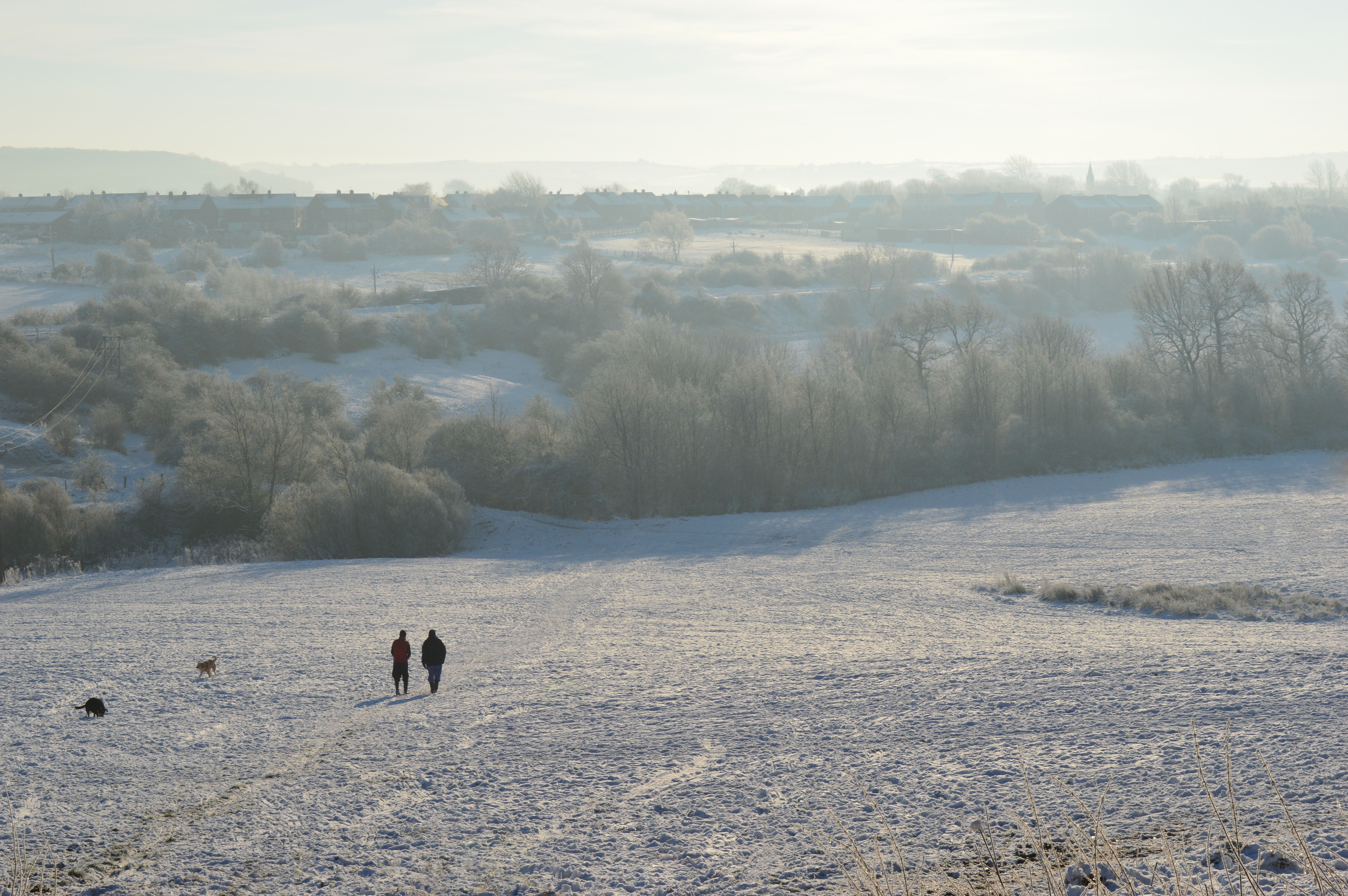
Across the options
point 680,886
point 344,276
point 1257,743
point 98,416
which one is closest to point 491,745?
point 680,886

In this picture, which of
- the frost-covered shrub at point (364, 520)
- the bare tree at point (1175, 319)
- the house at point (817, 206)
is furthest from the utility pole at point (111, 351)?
Result: the house at point (817, 206)

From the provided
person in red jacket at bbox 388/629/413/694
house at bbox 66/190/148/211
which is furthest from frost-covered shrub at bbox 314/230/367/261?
person in red jacket at bbox 388/629/413/694

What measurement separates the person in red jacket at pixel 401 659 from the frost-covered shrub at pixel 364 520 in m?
18.5

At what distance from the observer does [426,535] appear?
3288 cm

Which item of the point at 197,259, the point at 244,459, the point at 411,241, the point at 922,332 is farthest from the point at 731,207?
the point at 244,459

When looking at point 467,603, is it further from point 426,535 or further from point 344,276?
point 344,276

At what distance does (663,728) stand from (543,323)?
199ft

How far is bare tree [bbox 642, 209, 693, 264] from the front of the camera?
108 m

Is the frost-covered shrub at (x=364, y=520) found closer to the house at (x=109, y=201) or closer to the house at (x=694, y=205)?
the house at (x=109, y=201)

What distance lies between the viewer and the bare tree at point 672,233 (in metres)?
108

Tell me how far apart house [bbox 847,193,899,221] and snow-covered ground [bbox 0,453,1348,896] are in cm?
12524

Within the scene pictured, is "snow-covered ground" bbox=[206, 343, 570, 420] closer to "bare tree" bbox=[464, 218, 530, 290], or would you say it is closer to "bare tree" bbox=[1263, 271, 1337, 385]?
"bare tree" bbox=[464, 218, 530, 290]

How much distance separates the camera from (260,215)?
369 ft

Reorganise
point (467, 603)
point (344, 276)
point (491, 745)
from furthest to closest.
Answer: point (344, 276) → point (467, 603) → point (491, 745)
